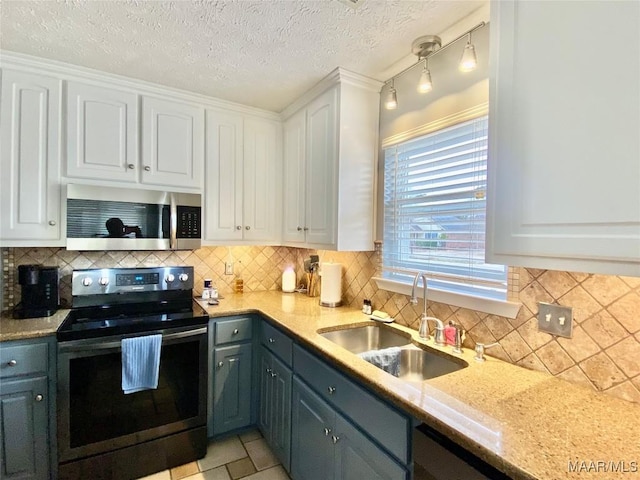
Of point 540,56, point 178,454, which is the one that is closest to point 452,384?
point 540,56

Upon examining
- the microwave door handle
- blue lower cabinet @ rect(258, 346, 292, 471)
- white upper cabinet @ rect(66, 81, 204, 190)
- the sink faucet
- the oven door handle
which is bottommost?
blue lower cabinet @ rect(258, 346, 292, 471)

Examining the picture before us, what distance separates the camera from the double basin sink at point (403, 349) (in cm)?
147

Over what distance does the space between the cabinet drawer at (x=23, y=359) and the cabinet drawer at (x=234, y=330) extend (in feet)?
2.86

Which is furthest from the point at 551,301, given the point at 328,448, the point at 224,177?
the point at 224,177

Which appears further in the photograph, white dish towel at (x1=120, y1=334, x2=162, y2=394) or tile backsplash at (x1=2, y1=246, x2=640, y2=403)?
white dish towel at (x1=120, y1=334, x2=162, y2=394)

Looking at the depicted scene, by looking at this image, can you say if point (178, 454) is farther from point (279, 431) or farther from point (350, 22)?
point (350, 22)

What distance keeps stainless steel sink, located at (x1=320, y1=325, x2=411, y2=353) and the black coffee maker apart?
1.62m

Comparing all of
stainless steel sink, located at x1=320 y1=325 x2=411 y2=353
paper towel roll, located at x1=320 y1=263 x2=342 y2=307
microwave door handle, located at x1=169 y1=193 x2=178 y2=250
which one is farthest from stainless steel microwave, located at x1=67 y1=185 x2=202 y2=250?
stainless steel sink, located at x1=320 y1=325 x2=411 y2=353

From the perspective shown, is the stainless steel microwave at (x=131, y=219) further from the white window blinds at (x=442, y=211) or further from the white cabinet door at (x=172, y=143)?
the white window blinds at (x=442, y=211)

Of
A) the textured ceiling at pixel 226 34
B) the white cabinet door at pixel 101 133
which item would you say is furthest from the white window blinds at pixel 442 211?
the white cabinet door at pixel 101 133

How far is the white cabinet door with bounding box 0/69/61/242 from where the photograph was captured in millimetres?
1743

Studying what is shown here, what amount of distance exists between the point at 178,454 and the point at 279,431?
63 cm

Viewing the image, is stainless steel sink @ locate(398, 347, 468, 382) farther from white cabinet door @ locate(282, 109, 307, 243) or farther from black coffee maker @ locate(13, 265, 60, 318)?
black coffee maker @ locate(13, 265, 60, 318)

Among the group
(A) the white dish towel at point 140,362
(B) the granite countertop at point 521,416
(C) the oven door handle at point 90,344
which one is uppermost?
(B) the granite countertop at point 521,416
